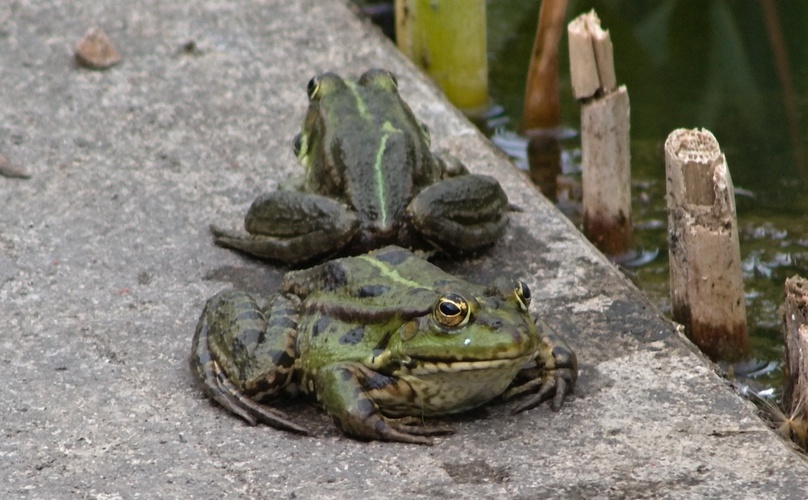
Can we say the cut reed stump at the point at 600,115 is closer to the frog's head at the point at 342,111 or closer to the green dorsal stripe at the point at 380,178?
the frog's head at the point at 342,111

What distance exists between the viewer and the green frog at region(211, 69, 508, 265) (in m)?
3.95

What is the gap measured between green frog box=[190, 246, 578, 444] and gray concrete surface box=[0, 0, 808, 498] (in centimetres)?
7

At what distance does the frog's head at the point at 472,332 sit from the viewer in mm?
3057

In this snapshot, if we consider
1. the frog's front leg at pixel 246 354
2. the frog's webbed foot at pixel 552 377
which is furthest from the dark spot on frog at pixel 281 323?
the frog's webbed foot at pixel 552 377

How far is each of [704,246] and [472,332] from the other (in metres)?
1.13

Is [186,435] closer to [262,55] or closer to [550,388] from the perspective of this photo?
[550,388]

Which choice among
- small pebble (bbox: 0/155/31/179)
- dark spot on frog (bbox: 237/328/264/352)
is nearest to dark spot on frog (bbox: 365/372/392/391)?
dark spot on frog (bbox: 237/328/264/352)

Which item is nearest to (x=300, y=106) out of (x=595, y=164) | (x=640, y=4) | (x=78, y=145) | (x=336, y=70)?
(x=336, y=70)

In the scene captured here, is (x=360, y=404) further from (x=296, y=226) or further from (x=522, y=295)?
(x=296, y=226)

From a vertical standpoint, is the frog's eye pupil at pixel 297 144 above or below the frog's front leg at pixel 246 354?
above

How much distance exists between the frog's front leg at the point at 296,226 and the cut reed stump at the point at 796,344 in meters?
1.35

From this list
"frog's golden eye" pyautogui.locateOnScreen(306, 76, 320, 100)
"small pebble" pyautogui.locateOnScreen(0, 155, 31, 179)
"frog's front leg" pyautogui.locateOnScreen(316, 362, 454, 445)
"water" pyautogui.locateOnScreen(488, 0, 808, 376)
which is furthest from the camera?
"water" pyautogui.locateOnScreen(488, 0, 808, 376)

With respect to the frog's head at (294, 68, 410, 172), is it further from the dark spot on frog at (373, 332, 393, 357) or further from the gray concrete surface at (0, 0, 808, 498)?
the dark spot on frog at (373, 332, 393, 357)

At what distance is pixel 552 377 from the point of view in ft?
11.0
